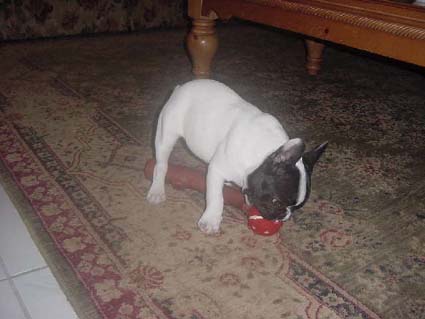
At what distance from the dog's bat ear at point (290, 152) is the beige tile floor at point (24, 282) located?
2.75 ft

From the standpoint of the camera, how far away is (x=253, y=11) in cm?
241

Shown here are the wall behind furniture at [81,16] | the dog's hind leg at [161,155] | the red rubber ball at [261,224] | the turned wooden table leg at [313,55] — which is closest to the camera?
the red rubber ball at [261,224]

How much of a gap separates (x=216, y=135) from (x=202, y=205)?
14.7 inches

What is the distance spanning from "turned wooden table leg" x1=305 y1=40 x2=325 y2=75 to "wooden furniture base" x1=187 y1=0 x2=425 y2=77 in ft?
4.16

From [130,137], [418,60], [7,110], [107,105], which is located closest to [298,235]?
[418,60]

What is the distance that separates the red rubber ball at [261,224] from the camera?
1771 millimetres

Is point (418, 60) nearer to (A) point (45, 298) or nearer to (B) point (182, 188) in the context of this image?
(B) point (182, 188)

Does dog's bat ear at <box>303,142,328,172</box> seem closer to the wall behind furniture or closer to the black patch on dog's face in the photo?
the black patch on dog's face

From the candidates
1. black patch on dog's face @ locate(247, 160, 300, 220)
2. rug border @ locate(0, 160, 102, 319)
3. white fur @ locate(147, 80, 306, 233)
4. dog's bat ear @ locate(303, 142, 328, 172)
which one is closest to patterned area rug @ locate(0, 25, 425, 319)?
rug border @ locate(0, 160, 102, 319)

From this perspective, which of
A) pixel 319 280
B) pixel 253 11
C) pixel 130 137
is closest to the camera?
pixel 319 280

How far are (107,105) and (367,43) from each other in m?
1.79

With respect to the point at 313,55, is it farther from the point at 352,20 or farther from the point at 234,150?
the point at 234,150

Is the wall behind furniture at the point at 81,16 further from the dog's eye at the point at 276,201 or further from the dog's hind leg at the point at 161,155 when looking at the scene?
the dog's eye at the point at 276,201

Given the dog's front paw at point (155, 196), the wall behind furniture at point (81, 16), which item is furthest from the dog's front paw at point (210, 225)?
the wall behind furniture at point (81, 16)
